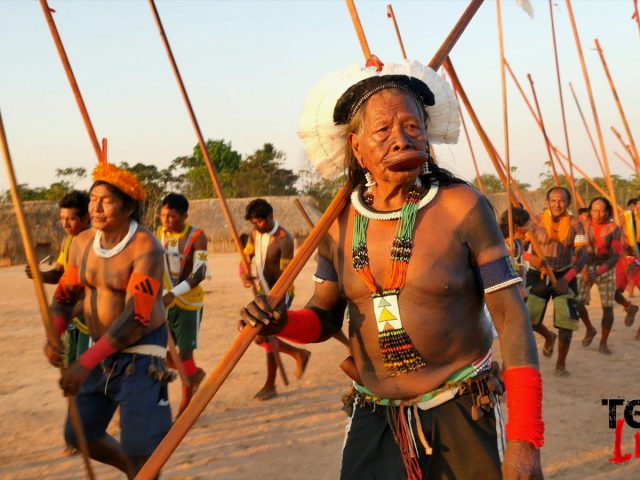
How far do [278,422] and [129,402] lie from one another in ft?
8.38

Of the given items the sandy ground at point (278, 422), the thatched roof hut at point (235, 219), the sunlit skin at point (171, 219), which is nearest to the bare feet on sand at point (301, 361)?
the sandy ground at point (278, 422)

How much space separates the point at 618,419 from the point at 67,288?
4.50 m

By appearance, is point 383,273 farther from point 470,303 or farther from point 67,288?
point 67,288

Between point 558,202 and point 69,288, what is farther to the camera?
point 558,202

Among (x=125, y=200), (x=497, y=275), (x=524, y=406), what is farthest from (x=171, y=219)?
(x=524, y=406)

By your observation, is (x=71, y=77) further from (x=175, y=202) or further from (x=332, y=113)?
(x=175, y=202)

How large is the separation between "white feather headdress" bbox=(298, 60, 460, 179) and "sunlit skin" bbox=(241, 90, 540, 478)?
132 millimetres

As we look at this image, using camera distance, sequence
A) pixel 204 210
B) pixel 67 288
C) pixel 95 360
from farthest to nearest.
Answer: pixel 204 210 < pixel 67 288 < pixel 95 360

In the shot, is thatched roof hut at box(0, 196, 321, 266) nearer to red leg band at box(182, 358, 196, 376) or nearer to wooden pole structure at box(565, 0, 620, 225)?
wooden pole structure at box(565, 0, 620, 225)

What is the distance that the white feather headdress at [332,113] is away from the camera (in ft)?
7.68

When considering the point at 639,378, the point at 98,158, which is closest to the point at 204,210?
the point at 639,378

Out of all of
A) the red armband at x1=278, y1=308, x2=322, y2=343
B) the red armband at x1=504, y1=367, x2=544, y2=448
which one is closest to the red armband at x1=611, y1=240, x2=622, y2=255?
the red armband at x1=278, y1=308, x2=322, y2=343

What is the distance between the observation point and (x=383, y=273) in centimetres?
227

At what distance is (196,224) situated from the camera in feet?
91.6
